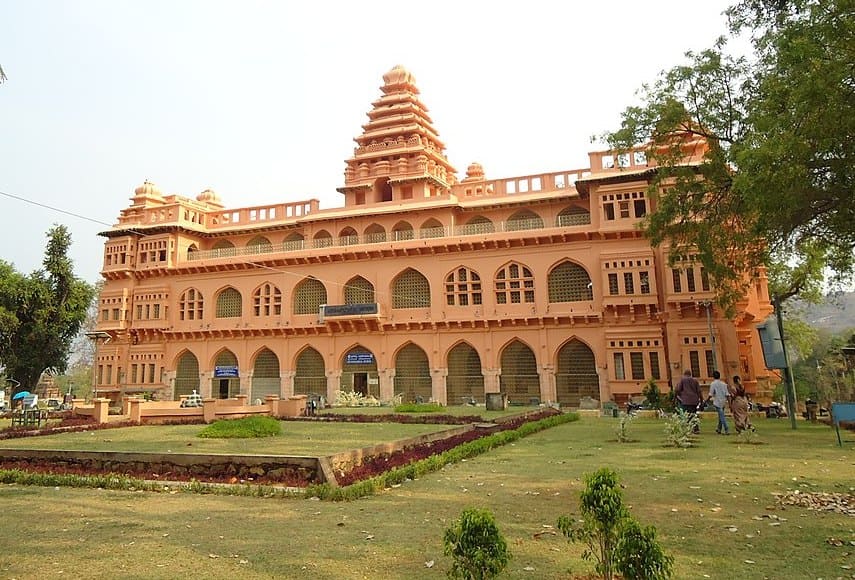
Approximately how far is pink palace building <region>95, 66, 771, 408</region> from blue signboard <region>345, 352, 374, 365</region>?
57 mm

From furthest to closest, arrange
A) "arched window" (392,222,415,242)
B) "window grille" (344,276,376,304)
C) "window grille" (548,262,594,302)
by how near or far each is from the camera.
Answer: "window grille" (344,276,376,304) → "arched window" (392,222,415,242) → "window grille" (548,262,594,302)

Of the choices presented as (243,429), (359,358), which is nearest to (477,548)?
(243,429)

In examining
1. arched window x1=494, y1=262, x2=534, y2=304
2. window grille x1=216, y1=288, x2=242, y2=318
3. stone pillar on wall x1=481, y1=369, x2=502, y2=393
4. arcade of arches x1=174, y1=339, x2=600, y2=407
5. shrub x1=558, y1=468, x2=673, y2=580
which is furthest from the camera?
window grille x1=216, y1=288, x2=242, y2=318

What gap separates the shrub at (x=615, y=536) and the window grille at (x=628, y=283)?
2318 centimetres

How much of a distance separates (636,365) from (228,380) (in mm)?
22290

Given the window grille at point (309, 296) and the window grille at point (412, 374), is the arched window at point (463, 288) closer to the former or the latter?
the window grille at point (412, 374)

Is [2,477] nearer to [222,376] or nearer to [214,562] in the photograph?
[214,562]

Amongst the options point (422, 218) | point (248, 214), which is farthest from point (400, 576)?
point (248, 214)

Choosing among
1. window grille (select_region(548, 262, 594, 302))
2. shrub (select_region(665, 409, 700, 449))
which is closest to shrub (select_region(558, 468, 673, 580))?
shrub (select_region(665, 409, 700, 449))

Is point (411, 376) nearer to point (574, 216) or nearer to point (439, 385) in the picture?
point (439, 385)

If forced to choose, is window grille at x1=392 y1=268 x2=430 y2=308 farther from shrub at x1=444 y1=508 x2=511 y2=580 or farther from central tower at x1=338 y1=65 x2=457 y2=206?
shrub at x1=444 y1=508 x2=511 y2=580

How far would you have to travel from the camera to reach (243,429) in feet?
43.5

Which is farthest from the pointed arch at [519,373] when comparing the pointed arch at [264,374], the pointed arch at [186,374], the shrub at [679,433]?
the pointed arch at [186,374]

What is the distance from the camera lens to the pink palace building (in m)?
25.7
